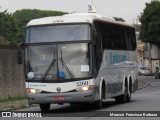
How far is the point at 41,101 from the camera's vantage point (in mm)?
21266

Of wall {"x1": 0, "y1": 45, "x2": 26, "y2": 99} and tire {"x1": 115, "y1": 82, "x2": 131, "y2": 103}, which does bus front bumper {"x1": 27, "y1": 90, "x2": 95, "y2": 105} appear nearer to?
tire {"x1": 115, "y1": 82, "x2": 131, "y2": 103}

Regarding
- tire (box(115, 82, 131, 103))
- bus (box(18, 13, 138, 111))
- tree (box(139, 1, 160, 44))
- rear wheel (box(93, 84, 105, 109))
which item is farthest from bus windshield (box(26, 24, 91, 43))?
tree (box(139, 1, 160, 44))

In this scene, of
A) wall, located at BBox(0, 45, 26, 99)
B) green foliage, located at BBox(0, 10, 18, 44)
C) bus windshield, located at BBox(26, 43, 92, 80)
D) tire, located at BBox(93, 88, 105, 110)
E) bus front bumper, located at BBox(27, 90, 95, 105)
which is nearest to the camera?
Result: bus front bumper, located at BBox(27, 90, 95, 105)

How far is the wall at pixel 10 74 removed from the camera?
31.7 metres

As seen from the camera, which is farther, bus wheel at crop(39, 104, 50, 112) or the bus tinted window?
the bus tinted window

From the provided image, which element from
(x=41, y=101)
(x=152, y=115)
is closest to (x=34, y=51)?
(x=41, y=101)

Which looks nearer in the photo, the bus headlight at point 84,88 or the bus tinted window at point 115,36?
the bus headlight at point 84,88

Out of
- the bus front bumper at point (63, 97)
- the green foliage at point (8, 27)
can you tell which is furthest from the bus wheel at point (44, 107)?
the green foliage at point (8, 27)

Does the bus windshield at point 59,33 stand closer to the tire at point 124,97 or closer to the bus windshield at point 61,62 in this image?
the bus windshield at point 61,62

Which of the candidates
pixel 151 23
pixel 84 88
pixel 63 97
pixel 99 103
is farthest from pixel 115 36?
pixel 151 23

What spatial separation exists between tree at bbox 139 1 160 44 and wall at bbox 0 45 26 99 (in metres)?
61.3

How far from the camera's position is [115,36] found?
25.5m

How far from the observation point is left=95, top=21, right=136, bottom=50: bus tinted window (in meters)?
23.5

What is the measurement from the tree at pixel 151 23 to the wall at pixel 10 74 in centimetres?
6127
